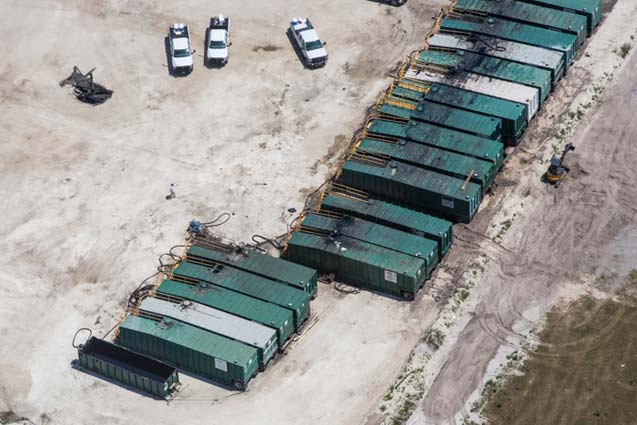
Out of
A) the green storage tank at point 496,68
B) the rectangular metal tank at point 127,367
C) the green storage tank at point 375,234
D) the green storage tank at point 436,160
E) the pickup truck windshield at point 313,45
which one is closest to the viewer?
the rectangular metal tank at point 127,367

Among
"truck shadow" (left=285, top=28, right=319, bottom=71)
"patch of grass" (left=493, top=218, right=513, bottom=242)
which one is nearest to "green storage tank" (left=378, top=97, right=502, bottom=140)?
"patch of grass" (left=493, top=218, right=513, bottom=242)

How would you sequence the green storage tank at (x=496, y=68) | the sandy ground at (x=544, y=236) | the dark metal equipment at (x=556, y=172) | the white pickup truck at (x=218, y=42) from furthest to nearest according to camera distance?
the white pickup truck at (x=218, y=42) → the green storage tank at (x=496, y=68) → the dark metal equipment at (x=556, y=172) → the sandy ground at (x=544, y=236)

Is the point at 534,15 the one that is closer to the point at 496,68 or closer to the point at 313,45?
the point at 496,68

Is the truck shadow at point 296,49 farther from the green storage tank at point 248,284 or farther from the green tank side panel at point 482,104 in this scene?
the green storage tank at point 248,284

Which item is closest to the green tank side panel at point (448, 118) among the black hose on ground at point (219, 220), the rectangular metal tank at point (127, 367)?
the black hose on ground at point (219, 220)

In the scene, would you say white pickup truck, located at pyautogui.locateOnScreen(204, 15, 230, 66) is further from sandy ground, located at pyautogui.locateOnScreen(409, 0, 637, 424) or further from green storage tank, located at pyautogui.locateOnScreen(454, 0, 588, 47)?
sandy ground, located at pyautogui.locateOnScreen(409, 0, 637, 424)

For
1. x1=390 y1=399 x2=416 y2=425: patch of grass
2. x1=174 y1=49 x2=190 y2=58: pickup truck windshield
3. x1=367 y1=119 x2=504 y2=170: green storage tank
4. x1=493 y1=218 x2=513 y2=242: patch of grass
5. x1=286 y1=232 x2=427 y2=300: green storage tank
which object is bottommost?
x1=390 y1=399 x2=416 y2=425: patch of grass

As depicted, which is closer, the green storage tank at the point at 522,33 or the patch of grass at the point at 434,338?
the patch of grass at the point at 434,338

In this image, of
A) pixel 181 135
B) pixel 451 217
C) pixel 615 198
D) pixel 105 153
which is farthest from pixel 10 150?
pixel 615 198
